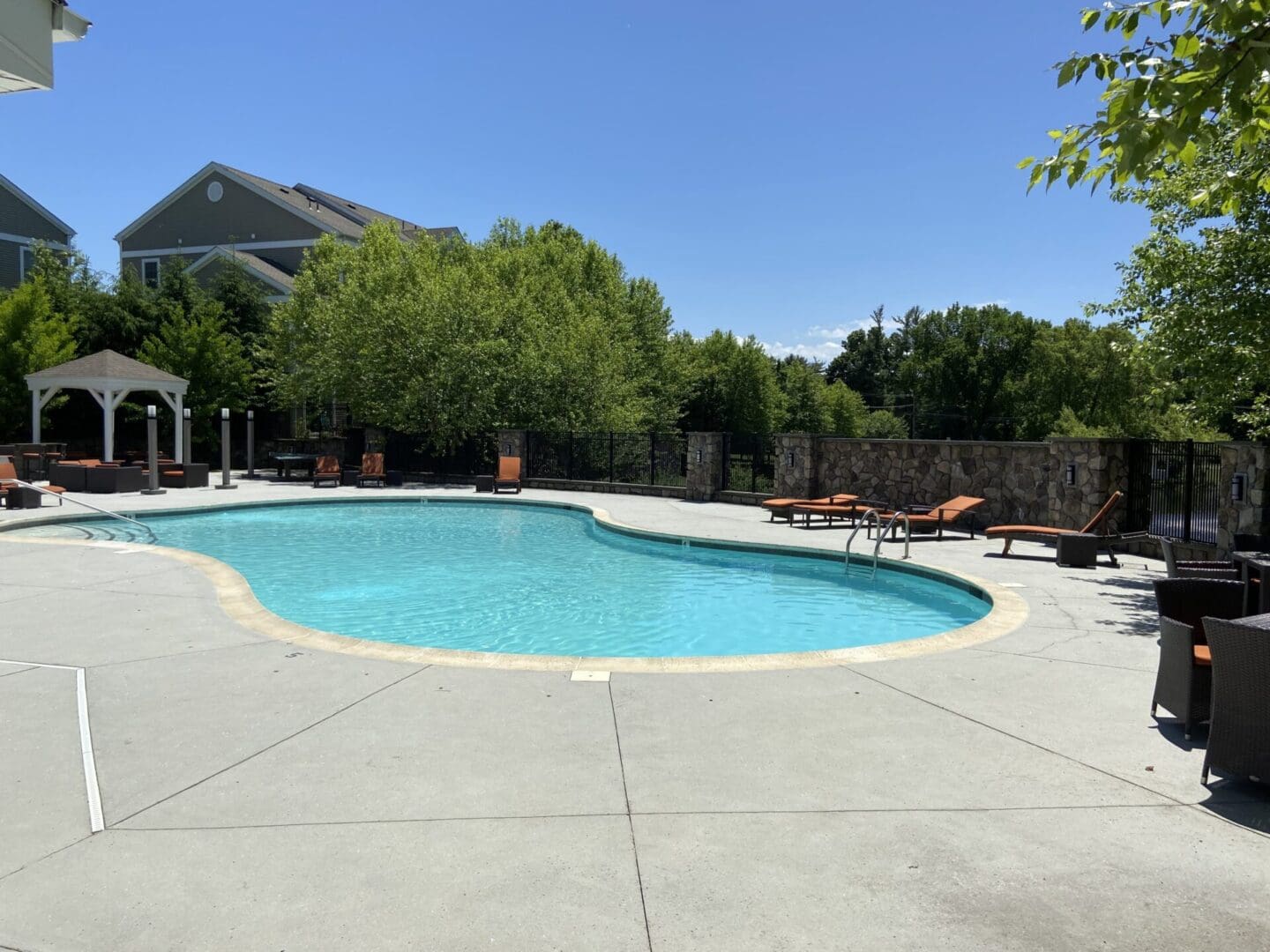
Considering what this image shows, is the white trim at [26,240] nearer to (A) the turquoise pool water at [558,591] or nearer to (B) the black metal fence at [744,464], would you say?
(A) the turquoise pool water at [558,591]

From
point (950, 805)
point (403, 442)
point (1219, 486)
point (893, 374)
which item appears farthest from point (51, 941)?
point (893, 374)

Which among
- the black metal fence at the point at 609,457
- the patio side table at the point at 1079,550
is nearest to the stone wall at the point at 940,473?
the patio side table at the point at 1079,550

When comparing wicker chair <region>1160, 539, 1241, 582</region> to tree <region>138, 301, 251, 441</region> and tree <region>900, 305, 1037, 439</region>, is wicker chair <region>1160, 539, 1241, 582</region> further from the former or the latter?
tree <region>900, 305, 1037, 439</region>

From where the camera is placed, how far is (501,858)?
337 cm

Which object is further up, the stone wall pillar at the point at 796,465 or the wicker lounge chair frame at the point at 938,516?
the stone wall pillar at the point at 796,465

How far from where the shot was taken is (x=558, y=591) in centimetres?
1109

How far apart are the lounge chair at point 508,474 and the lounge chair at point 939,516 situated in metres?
11.2

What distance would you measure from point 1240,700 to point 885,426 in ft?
254

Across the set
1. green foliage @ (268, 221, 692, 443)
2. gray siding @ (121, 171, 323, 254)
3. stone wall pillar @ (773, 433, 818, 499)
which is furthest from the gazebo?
stone wall pillar @ (773, 433, 818, 499)

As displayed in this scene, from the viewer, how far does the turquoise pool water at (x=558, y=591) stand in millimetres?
8938

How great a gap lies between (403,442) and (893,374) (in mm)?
71217

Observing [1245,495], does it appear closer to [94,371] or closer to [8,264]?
[94,371]

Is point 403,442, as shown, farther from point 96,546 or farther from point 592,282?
point 96,546

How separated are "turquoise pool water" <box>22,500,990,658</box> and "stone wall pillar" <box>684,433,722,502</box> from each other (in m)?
4.69
